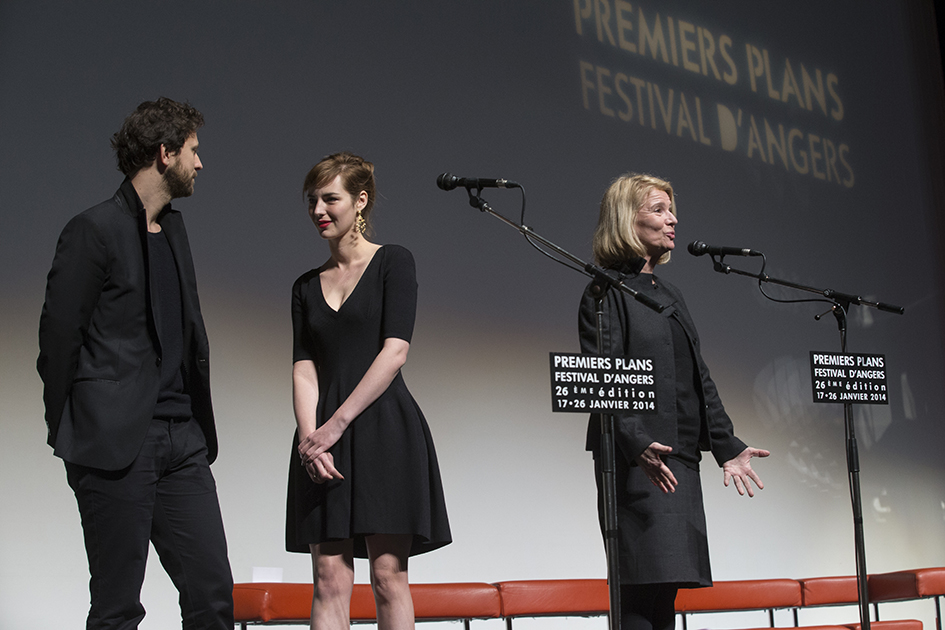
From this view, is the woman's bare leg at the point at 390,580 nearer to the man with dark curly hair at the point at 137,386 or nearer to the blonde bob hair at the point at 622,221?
the man with dark curly hair at the point at 137,386

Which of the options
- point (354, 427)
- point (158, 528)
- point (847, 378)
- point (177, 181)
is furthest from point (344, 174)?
point (847, 378)

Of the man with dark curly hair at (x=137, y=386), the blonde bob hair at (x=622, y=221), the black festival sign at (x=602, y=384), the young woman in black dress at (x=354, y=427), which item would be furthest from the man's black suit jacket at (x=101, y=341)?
the blonde bob hair at (x=622, y=221)

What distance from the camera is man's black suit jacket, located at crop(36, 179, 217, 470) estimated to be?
70.7 inches

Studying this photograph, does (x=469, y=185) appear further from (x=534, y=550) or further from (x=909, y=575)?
(x=909, y=575)

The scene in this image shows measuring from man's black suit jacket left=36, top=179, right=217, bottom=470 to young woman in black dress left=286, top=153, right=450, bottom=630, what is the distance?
384 mm

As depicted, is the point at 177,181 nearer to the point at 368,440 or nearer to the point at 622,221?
the point at 368,440

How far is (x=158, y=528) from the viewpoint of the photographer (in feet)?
6.19

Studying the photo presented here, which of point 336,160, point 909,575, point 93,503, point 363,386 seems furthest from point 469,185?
point 909,575

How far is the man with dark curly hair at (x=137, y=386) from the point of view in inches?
70.7

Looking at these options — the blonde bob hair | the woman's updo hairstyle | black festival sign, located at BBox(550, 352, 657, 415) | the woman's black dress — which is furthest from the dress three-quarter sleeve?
the blonde bob hair

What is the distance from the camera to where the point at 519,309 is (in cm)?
447

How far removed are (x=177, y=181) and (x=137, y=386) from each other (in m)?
0.48

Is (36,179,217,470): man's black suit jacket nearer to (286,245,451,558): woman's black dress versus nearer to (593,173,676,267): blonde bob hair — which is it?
(286,245,451,558): woman's black dress

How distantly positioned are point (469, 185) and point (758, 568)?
3237mm
